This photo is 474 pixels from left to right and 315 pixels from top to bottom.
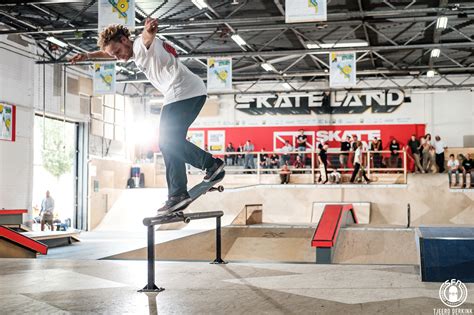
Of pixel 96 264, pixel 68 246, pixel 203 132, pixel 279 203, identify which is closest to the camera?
pixel 96 264

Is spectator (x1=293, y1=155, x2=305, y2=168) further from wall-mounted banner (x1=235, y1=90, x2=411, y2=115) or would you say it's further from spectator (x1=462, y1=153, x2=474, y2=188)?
spectator (x1=462, y1=153, x2=474, y2=188)

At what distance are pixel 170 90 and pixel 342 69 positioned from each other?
43.9ft

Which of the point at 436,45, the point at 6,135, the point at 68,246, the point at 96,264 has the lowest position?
the point at 68,246

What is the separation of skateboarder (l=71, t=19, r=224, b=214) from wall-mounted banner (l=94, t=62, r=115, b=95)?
13.1m

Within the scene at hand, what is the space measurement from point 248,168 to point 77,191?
7.63m

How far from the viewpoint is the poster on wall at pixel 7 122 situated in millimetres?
18141

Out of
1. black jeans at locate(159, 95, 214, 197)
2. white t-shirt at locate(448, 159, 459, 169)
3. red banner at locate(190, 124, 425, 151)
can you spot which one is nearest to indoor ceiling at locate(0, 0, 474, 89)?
red banner at locate(190, 124, 425, 151)

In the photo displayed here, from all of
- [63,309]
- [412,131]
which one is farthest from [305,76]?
[63,309]

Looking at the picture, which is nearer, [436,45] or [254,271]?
[254,271]

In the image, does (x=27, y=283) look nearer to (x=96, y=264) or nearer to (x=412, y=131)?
(x=96, y=264)

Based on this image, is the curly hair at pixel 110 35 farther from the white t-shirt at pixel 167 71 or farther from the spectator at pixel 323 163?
the spectator at pixel 323 163

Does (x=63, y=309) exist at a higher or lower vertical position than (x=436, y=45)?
lower

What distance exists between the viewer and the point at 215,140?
29.9 metres

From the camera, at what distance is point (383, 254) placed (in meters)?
11.2
